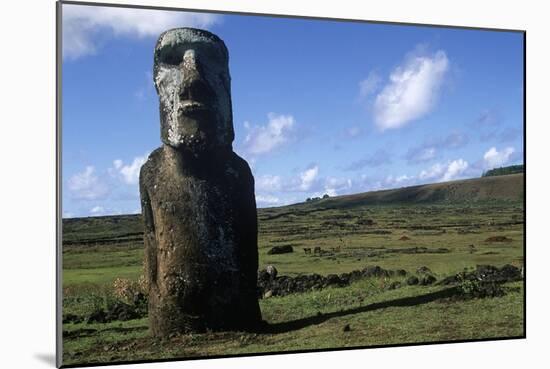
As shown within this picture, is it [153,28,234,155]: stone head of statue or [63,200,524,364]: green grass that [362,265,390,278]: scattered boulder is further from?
[153,28,234,155]: stone head of statue

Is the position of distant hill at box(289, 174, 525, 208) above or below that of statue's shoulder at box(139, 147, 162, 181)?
below

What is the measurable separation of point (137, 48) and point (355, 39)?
2.43 metres

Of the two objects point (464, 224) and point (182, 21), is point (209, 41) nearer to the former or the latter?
point (182, 21)

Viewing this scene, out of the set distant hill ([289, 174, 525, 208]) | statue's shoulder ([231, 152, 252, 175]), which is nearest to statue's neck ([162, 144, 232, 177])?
statue's shoulder ([231, 152, 252, 175])

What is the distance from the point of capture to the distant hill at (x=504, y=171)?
10750mm

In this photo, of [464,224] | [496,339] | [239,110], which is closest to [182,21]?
[239,110]

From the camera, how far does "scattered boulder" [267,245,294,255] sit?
33.1 ft

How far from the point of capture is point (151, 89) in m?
9.34

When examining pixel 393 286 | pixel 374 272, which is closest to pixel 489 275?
pixel 393 286

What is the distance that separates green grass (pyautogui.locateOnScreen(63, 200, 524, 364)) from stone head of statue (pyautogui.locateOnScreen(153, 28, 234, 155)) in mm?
1004

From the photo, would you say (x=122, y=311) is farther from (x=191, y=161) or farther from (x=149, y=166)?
(x=191, y=161)

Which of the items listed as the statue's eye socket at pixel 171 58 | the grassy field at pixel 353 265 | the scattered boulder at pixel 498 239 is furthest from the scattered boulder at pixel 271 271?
the scattered boulder at pixel 498 239

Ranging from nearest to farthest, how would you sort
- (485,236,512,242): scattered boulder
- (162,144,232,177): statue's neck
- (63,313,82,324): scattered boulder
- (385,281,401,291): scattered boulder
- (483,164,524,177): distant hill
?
(63,313,82,324): scattered boulder < (162,144,232,177): statue's neck < (385,281,401,291): scattered boulder < (483,164,524,177): distant hill < (485,236,512,242): scattered boulder

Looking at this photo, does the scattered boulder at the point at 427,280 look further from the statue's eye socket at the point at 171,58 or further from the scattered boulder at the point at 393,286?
the statue's eye socket at the point at 171,58
